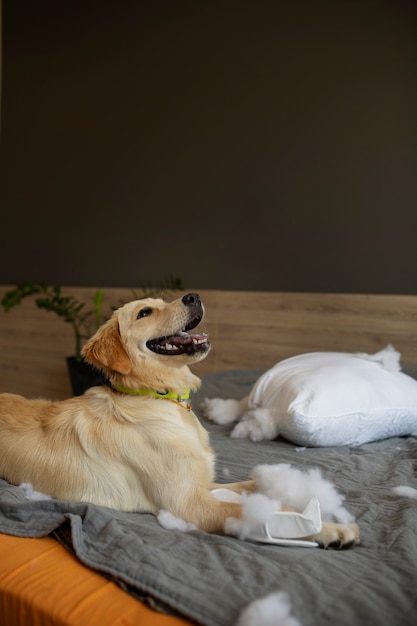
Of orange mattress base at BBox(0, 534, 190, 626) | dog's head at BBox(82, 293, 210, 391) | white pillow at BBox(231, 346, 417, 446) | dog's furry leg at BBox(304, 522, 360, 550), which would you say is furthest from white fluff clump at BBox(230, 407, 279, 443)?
orange mattress base at BBox(0, 534, 190, 626)

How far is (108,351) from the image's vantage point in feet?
5.16

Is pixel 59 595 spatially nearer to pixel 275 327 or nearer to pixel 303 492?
pixel 303 492

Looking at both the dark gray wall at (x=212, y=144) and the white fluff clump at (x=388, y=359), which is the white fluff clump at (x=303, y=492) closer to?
the white fluff clump at (x=388, y=359)

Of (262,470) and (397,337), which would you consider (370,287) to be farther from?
(262,470)

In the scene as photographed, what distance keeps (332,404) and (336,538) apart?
82 centimetres

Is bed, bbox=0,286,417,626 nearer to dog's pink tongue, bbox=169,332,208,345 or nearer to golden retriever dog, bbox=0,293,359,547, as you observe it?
golden retriever dog, bbox=0,293,359,547

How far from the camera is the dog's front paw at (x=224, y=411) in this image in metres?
2.39

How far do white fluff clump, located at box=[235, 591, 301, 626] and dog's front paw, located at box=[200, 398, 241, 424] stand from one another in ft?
4.82

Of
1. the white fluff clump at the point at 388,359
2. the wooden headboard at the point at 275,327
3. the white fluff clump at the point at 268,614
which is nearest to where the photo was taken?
the white fluff clump at the point at 268,614

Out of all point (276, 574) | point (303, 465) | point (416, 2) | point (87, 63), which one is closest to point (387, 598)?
point (276, 574)

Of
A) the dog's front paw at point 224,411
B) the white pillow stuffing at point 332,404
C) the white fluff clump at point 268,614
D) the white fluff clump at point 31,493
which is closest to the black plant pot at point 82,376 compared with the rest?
the dog's front paw at point 224,411

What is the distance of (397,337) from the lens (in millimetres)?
3006

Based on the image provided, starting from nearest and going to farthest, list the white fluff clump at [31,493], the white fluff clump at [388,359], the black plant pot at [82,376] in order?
the white fluff clump at [31,493] → the white fluff clump at [388,359] → the black plant pot at [82,376]

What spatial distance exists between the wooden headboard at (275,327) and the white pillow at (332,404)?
79 cm
